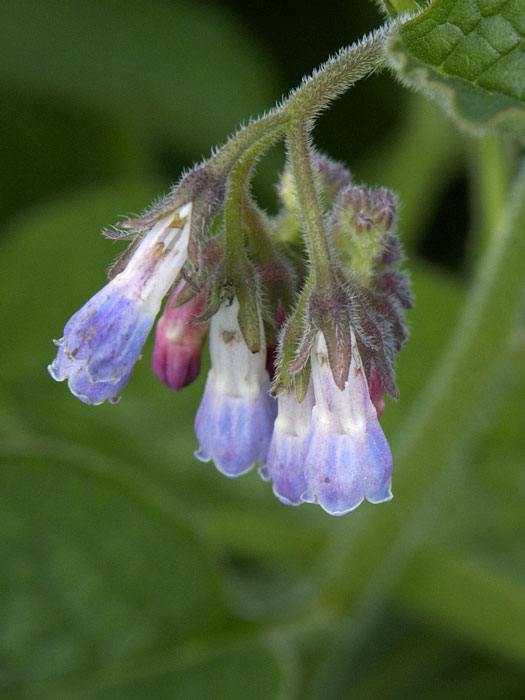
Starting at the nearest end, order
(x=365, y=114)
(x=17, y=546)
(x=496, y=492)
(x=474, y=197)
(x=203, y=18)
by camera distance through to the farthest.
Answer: (x=17, y=546), (x=496, y=492), (x=474, y=197), (x=203, y=18), (x=365, y=114)

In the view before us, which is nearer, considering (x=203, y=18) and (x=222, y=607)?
(x=222, y=607)

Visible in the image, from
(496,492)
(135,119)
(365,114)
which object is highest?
(365,114)

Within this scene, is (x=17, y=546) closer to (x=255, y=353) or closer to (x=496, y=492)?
(x=255, y=353)

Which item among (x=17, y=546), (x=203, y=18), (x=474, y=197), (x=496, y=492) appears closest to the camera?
(x=17, y=546)

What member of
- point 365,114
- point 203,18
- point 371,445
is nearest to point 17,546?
point 371,445

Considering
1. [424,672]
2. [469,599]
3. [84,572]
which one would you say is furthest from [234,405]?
[424,672]

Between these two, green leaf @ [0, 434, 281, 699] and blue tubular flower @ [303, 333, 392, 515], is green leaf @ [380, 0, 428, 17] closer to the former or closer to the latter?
blue tubular flower @ [303, 333, 392, 515]

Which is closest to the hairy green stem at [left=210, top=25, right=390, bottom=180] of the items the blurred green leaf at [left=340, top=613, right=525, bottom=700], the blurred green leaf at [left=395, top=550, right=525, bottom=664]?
the blurred green leaf at [left=395, top=550, right=525, bottom=664]
